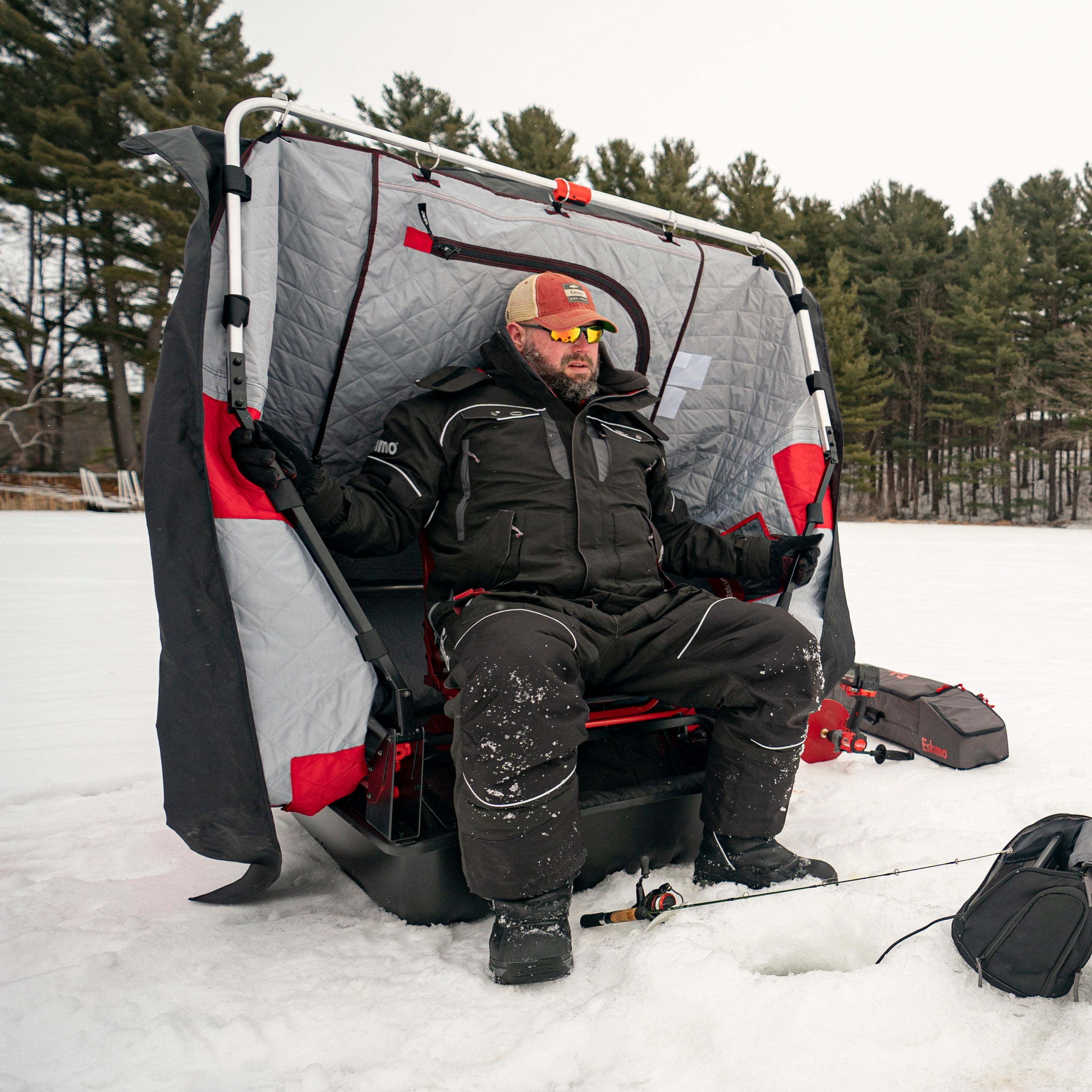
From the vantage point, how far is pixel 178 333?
54.4 inches

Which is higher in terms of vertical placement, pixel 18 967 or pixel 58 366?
pixel 58 366

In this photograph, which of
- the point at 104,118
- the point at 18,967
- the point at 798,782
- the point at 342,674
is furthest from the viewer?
the point at 104,118

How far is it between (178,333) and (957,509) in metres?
26.7

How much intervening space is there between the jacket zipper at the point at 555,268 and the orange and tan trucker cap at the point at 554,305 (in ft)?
0.32

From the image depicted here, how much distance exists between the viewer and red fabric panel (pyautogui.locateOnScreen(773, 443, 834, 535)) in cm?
225

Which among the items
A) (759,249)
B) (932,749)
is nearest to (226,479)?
(759,249)

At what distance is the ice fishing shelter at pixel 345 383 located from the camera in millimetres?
1369

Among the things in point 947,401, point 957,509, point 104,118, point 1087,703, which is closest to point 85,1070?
point 1087,703

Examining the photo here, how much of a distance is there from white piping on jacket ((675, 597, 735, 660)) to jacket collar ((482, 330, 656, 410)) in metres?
0.59

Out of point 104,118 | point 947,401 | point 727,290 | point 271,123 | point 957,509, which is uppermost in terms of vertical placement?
point 104,118

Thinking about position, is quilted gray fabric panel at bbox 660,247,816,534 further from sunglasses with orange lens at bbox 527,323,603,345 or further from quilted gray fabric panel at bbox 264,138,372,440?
quilted gray fabric panel at bbox 264,138,372,440

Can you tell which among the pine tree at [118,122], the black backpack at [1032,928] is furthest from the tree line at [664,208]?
the black backpack at [1032,928]

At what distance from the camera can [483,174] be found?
212 centimetres

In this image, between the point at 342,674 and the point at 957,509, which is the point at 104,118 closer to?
the point at 342,674
